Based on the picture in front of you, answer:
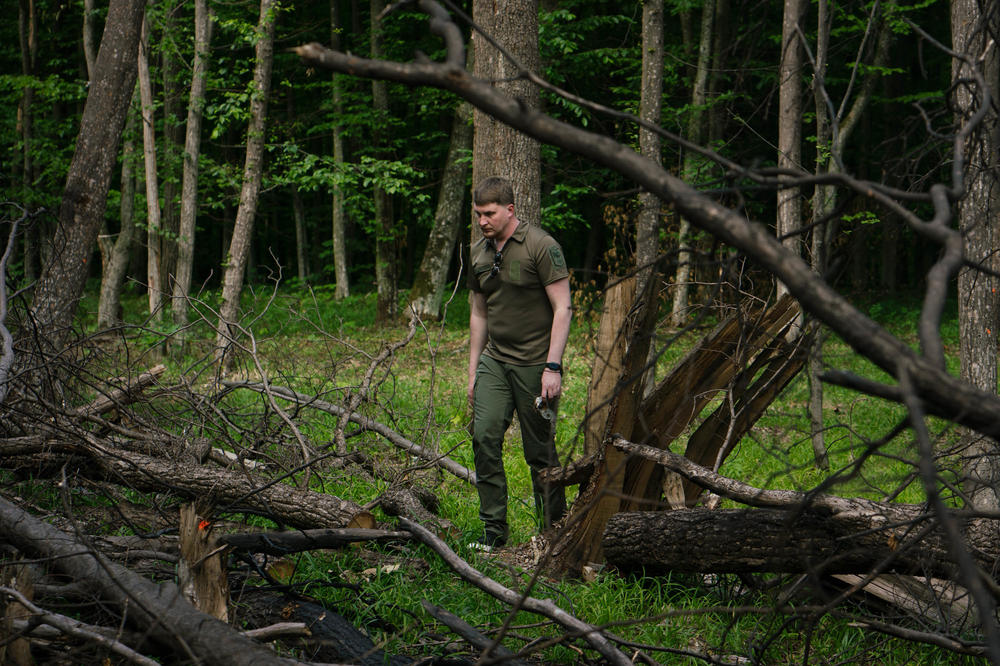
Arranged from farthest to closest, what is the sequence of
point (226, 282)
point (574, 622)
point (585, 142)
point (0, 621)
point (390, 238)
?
1. point (390, 238)
2. point (226, 282)
3. point (574, 622)
4. point (0, 621)
5. point (585, 142)

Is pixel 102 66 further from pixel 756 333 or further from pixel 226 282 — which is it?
pixel 756 333

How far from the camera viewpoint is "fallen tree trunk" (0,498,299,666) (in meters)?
2.89

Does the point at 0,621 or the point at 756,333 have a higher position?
the point at 756,333

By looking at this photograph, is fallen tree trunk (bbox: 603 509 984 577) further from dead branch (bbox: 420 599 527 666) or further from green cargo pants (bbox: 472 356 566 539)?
dead branch (bbox: 420 599 527 666)

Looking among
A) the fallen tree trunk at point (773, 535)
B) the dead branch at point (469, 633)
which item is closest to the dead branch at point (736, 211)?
the fallen tree trunk at point (773, 535)

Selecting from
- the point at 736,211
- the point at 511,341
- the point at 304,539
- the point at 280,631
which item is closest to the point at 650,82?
the point at 511,341

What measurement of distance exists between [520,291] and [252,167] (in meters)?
8.85

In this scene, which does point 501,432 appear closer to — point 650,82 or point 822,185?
point 822,185

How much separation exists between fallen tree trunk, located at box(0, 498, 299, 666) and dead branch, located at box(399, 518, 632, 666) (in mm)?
Answer: 1030

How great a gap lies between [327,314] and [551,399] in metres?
13.0

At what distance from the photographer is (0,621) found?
3094 millimetres

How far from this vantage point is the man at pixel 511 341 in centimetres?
523

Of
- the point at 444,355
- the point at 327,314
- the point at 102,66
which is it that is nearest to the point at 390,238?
the point at 327,314

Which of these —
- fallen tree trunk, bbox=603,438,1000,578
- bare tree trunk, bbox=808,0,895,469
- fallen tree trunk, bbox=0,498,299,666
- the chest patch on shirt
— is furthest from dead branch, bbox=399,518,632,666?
the chest patch on shirt
